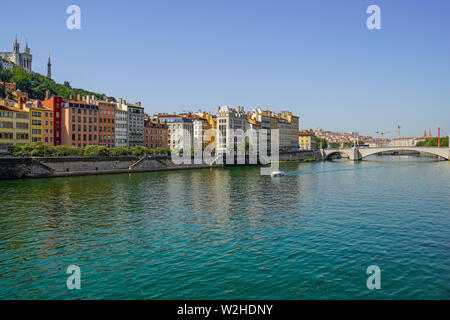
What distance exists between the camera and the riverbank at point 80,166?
66.0m

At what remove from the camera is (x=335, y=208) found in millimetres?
36062

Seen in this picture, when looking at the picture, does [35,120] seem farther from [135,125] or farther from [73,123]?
[135,125]

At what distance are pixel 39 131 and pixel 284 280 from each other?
299 feet

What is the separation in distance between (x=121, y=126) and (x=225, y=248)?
103157 millimetres

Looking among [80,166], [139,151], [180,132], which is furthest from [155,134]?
[80,166]

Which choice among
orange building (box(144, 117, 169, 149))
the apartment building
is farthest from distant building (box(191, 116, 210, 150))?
the apartment building

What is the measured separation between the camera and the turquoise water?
1575 centimetres

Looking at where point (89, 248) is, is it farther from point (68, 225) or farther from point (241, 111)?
point (241, 111)

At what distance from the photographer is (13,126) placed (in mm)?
84500

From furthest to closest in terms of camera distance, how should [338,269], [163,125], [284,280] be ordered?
[163,125] < [338,269] < [284,280]

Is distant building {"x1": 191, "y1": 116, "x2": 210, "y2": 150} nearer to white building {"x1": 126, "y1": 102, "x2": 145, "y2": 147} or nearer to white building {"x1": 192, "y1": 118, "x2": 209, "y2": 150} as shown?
white building {"x1": 192, "y1": 118, "x2": 209, "y2": 150}

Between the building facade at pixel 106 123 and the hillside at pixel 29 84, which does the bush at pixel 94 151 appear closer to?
the building facade at pixel 106 123
